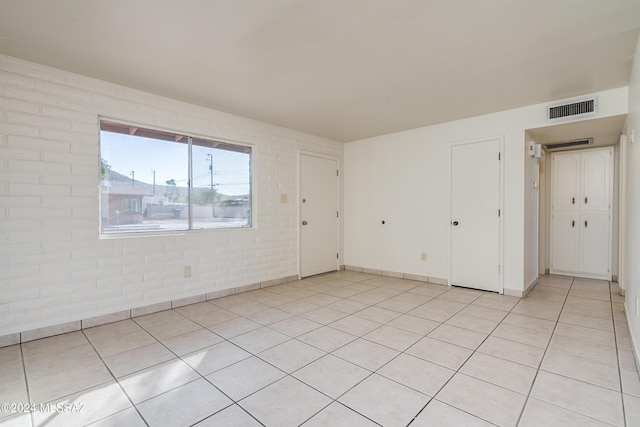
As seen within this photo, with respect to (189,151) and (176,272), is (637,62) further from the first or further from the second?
(176,272)

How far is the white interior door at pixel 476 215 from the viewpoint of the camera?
4141 mm

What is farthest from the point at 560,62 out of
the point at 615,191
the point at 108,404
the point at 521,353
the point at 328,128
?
the point at 108,404

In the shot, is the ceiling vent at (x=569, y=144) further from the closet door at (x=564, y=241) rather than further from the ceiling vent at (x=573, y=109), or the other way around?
the ceiling vent at (x=573, y=109)

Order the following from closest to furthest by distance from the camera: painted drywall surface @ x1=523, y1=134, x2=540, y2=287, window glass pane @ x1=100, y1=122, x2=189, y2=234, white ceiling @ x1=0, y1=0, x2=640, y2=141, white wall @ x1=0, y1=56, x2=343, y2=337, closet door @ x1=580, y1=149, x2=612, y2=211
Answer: white ceiling @ x1=0, y1=0, x2=640, y2=141 < white wall @ x1=0, y1=56, x2=343, y2=337 < window glass pane @ x1=100, y1=122, x2=189, y2=234 < painted drywall surface @ x1=523, y1=134, x2=540, y2=287 < closet door @ x1=580, y1=149, x2=612, y2=211

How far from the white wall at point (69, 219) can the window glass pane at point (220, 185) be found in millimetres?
215

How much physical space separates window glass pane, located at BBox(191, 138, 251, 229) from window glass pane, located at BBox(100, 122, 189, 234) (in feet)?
0.49

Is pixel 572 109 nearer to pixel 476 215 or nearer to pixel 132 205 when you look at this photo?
pixel 476 215

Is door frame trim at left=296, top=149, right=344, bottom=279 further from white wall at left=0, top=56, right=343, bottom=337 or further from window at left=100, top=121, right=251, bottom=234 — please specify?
white wall at left=0, top=56, right=343, bottom=337

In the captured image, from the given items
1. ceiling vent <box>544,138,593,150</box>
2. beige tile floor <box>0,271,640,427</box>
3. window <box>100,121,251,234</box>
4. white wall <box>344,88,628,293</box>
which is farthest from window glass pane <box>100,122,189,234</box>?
ceiling vent <box>544,138,593,150</box>

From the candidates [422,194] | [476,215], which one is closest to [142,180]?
[422,194]

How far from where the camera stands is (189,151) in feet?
12.5

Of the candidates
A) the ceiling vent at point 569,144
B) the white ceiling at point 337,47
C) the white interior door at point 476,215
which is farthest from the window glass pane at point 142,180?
the ceiling vent at point 569,144

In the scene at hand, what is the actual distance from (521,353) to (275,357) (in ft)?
6.31

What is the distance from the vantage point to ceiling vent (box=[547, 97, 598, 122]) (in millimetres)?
3346
